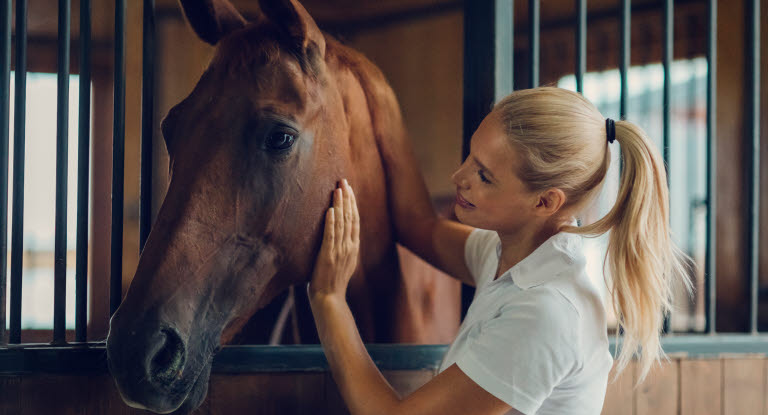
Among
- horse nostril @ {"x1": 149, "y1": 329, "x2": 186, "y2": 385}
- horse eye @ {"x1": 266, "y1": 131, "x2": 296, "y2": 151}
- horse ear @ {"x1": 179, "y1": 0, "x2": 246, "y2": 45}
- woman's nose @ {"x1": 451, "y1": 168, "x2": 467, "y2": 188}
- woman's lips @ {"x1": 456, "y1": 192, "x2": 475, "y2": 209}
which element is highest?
horse ear @ {"x1": 179, "y1": 0, "x2": 246, "y2": 45}

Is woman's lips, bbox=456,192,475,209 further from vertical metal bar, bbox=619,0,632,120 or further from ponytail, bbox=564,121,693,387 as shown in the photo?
vertical metal bar, bbox=619,0,632,120

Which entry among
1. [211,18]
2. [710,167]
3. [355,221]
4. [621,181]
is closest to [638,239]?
[621,181]

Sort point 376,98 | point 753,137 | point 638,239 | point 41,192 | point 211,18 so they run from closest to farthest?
1. point 638,239
2. point 211,18
3. point 376,98
4. point 753,137
5. point 41,192

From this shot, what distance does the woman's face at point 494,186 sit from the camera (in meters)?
1.02

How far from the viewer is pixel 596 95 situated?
13.1 ft

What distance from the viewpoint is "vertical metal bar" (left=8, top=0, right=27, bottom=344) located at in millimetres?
1135

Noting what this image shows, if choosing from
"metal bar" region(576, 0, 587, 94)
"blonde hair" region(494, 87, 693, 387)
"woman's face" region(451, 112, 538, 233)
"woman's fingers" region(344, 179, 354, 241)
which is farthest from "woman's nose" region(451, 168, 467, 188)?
"metal bar" region(576, 0, 587, 94)

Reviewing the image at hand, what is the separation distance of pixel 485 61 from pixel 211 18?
57cm

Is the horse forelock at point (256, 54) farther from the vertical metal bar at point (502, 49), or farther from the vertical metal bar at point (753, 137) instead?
the vertical metal bar at point (753, 137)

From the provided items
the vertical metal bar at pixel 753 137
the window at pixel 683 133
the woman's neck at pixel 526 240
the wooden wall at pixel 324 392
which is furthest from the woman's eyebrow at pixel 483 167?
the window at pixel 683 133

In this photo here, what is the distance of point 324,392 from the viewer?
1201 mm

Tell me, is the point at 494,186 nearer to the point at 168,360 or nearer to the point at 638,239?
the point at 638,239

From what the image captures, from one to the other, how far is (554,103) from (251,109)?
1.62ft

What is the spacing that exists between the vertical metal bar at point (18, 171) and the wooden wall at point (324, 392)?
0.12m
